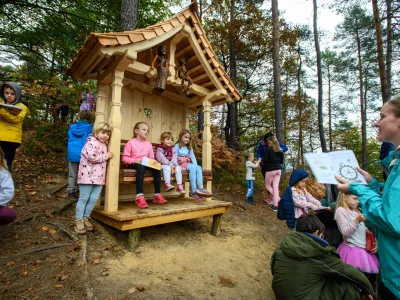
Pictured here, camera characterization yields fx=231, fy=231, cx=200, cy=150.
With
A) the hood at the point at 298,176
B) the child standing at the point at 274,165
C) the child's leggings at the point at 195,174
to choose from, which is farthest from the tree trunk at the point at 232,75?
the hood at the point at 298,176

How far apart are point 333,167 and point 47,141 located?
7692 mm

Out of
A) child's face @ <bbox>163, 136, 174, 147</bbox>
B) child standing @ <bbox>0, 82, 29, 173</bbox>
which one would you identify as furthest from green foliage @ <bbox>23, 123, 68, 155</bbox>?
child's face @ <bbox>163, 136, 174, 147</bbox>

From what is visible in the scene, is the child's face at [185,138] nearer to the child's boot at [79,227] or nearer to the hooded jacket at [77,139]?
the hooded jacket at [77,139]

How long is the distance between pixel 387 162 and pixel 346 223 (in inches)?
43.1

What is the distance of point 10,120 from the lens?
370 centimetres

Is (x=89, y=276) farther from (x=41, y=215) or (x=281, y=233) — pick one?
(x=281, y=233)

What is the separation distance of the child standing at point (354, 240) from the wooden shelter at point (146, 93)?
2.03 metres

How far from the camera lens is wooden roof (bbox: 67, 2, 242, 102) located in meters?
3.46

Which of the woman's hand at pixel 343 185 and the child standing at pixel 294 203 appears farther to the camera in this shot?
the child standing at pixel 294 203

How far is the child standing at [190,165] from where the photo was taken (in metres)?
4.48

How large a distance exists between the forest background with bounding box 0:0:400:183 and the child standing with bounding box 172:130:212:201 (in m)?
3.14

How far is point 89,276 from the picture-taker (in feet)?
8.88

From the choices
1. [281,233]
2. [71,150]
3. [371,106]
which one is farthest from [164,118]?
[371,106]

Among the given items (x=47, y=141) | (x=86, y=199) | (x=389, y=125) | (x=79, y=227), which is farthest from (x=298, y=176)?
(x=47, y=141)
